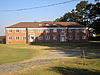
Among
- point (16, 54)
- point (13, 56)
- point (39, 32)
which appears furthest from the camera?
point (39, 32)

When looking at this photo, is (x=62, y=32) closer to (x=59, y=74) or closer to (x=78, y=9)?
(x=78, y=9)

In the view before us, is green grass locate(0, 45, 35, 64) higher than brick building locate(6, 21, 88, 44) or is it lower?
lower

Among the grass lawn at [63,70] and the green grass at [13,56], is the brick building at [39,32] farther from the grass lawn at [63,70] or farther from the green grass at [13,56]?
the grass lawn at [63,70]

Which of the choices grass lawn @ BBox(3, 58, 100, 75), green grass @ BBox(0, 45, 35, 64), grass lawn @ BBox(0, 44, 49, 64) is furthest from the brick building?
grass lawn @ BBox(3, 58, 100, 75)

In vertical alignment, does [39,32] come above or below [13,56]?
above

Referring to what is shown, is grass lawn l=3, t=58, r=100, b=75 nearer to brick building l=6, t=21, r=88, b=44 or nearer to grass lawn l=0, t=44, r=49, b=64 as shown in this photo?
grass lawn l=0, t=44, r=49, b=64

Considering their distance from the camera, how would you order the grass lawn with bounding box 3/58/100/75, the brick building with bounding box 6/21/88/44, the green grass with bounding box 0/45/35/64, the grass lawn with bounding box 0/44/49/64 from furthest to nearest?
1. the brick building with bounding box 6/21/88/44
2. the grass lawn with bounding box 0/44/49/64
3. the green grass with bounding box 0/45/35/64
4. the grass lawn with bounding box 3/58/100/75

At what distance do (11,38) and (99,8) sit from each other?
1448 inches

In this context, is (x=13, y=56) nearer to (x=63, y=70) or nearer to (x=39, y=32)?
(x=63, y=70)

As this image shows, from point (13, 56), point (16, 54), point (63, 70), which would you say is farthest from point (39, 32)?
point (63, 70)

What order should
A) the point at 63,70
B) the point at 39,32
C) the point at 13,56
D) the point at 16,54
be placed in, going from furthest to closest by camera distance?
1. the point at 39,32
2. the point at 16,54
3. the point at 13,56
4. the point at 63,70

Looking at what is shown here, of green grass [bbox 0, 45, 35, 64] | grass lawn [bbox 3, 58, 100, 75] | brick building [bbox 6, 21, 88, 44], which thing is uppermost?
brick building [bbox 6, 21, 88, 44]

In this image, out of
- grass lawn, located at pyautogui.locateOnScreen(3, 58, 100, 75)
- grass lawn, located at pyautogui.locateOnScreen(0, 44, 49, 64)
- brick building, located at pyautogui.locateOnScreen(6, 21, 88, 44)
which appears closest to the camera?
grass lawn, located at pyautogui.locateOnScreen(3, 58, 100, 75)

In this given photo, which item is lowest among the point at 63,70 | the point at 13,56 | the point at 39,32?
the point at 13,56
